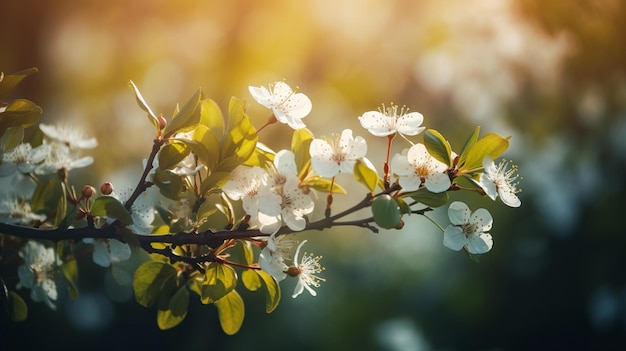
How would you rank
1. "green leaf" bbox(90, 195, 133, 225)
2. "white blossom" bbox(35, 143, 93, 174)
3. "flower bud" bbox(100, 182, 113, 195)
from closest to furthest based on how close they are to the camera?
"green leaf" bbox(90, 195, 133, 225) → "flower bud" bbox(100, 182, 113, 195) → "white blossom" bbox(35, 143, 93, 174)

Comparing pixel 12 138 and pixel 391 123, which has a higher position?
pixel 391 123

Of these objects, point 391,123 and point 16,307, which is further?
point 16,307

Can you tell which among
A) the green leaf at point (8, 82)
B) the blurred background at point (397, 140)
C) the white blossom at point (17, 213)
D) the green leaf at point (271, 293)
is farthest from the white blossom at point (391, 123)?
the blurred background at point (397, 140)

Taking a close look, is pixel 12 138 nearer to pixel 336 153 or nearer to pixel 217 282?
pixel 217 282

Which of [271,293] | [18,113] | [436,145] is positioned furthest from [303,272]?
[18,113]

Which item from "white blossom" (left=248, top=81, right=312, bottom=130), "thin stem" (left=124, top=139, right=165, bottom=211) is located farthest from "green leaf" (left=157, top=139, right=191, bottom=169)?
"white blossom" (left=248, top=81, right=312, bottom=130)

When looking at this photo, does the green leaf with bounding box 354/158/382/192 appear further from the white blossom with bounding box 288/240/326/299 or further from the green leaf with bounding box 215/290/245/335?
the green leaf with bounding box 215/290/245/335
